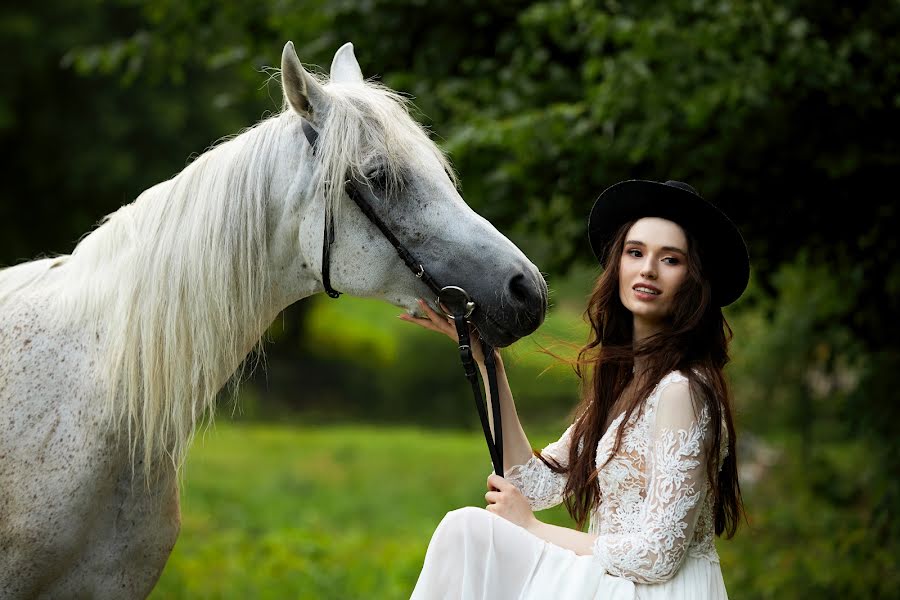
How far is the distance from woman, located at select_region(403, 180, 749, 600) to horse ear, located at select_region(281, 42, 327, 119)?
1.89ft

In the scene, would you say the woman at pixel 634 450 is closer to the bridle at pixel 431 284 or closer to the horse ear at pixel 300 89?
the bridle at pixel 431 284

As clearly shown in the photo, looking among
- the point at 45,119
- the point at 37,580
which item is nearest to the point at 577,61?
the point at 37,580

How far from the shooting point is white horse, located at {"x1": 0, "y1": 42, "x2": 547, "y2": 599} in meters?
2.25

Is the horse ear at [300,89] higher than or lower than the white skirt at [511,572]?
higher

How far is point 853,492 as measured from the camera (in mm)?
5793

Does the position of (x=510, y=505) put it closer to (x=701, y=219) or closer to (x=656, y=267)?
(x=656, y=267)

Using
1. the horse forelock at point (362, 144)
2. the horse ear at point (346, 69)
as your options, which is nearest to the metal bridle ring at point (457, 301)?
the horse forelock at point (362, 144)

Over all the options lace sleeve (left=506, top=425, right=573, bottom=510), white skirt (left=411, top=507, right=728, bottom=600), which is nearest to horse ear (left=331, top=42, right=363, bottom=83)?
lace sleeve (left=506, top=425, right=573, bottom=510)

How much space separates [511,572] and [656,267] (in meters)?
0.79

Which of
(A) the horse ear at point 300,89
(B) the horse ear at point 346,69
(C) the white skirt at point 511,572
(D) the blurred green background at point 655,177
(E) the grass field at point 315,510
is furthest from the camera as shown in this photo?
(E) the grass field at point 315,510

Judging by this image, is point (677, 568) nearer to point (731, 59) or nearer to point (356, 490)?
point (731, 59)

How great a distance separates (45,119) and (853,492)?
12414 mm

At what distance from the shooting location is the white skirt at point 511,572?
6.64 ft

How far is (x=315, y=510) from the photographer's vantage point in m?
8.18
